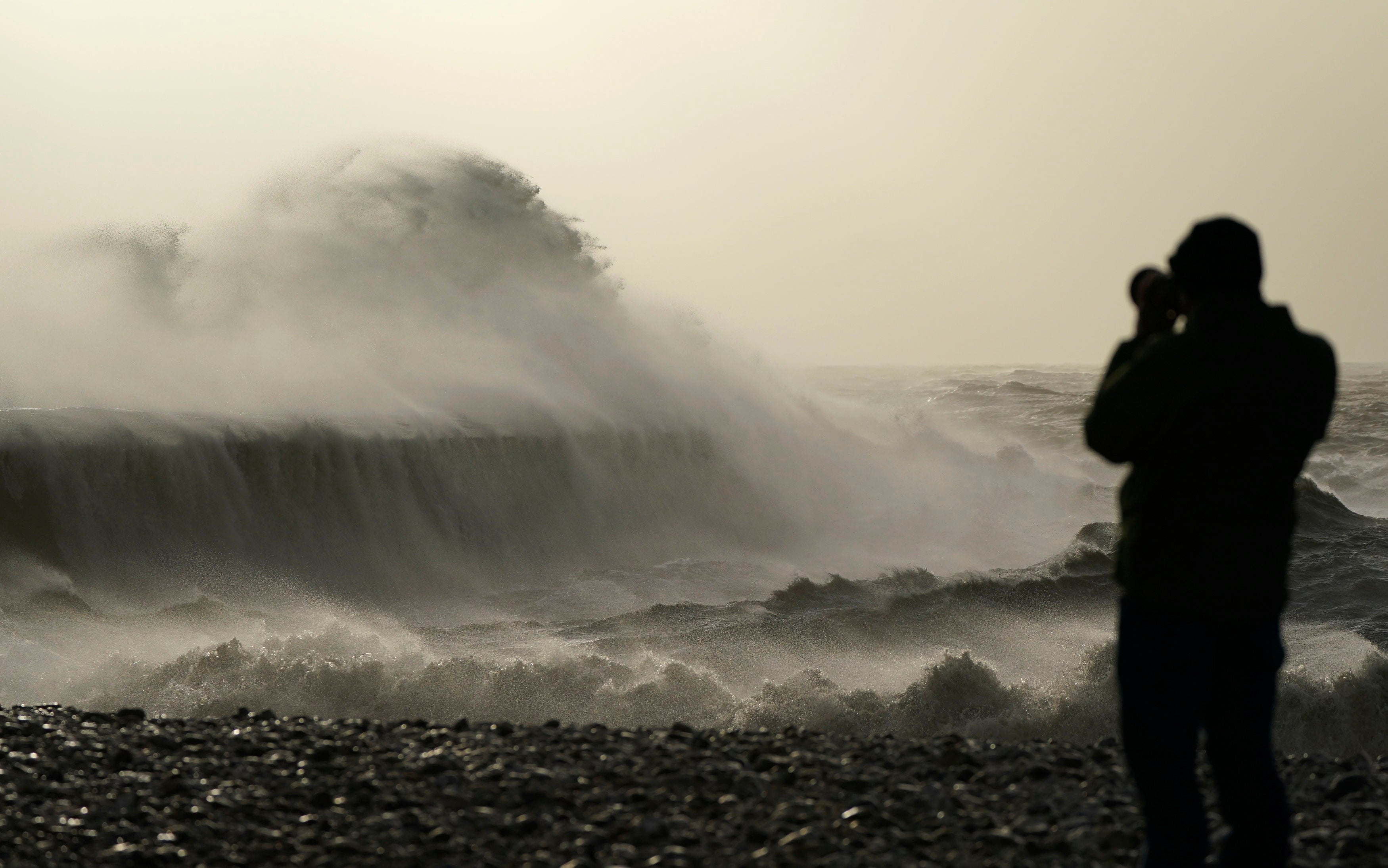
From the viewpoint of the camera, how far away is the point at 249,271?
23031 mm

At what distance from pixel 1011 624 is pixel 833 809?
9.87m

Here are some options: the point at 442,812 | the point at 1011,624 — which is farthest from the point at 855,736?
the point at 1011,624

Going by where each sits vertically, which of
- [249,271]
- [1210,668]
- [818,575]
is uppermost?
[249,271]

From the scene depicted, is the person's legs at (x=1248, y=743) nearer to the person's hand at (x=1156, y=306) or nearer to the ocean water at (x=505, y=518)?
the person's hand at (x=1156, y=306)

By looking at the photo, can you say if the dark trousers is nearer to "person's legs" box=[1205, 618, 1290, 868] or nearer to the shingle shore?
"person's legs" box=[1205, 618, 1290, 868]

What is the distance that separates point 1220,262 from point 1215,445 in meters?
0.49

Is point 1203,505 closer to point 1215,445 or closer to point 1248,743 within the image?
point 1215,445

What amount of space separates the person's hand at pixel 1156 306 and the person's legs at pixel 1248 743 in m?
0.79

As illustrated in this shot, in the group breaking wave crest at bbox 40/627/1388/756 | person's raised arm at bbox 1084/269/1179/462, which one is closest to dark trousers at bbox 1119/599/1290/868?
person's raised arm at bbox 1084/269/1179/462

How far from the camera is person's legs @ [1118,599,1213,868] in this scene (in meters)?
2.75

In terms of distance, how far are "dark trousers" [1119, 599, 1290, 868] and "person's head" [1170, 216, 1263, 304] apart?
82cm

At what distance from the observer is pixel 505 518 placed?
775 inches

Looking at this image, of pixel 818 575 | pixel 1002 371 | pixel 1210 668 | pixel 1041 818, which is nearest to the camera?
pixel 1210 668

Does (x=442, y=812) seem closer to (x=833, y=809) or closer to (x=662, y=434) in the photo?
(x=833, y=809)
